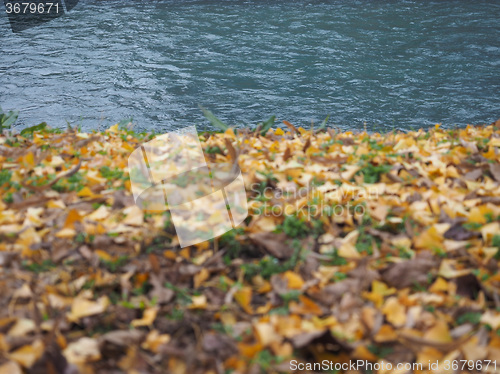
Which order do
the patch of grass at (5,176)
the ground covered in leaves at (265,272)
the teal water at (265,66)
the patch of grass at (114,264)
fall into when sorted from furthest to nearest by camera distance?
the teal water at (265,66) < the patch of grass at (5,176) < the patch of grass at (114,264) < the ground covered in leaves at (265,272)

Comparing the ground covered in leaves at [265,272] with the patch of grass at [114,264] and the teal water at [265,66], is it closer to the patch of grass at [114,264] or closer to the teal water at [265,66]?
the patch of grass at [114,264]

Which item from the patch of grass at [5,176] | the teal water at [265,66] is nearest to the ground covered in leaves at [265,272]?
the patch of grass at [5,176]

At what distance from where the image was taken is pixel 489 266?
1.46m

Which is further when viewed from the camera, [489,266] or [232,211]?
[232,211]

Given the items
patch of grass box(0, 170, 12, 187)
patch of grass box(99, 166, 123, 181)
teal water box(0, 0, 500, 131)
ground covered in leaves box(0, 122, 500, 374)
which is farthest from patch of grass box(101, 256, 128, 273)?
teal water box(0, 0, 500, 131)

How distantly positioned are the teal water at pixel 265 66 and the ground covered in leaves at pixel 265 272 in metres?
1.92

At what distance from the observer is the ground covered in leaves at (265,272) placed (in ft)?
3.91

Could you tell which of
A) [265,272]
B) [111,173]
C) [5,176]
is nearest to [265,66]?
[111,173]

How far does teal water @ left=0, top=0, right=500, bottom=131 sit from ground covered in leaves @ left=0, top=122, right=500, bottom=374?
1.92 meters

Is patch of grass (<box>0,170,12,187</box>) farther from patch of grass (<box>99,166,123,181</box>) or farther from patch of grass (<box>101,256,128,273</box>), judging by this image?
patch of grass (<box>101,256,128,273</box>)

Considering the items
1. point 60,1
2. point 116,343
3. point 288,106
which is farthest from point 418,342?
point 60,1

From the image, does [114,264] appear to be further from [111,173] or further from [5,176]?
[5,176]

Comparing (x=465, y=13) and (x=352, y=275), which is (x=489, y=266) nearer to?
(x=352, y=275)

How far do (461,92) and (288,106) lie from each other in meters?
1.75
